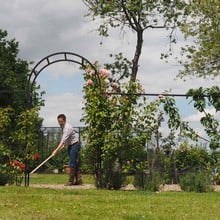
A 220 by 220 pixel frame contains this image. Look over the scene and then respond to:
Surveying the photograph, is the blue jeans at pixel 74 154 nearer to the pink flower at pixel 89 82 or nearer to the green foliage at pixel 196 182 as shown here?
the pink flower at pixel 89 82

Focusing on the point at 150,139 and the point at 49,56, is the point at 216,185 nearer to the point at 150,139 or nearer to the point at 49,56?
the point at 150,139

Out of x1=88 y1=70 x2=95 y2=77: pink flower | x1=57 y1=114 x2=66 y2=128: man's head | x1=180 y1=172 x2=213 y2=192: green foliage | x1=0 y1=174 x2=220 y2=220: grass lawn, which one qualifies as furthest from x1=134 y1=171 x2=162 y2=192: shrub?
x1=0 y1=174 x2=220 y2=220: grass lawn

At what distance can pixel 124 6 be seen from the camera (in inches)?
929

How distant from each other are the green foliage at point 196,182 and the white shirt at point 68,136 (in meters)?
2.77

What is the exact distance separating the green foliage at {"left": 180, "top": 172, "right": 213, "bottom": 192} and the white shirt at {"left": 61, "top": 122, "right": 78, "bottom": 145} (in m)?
2.77

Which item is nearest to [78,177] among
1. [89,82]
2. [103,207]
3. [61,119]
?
[61,119]

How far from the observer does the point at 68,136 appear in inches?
564

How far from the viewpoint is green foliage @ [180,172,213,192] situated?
566 inches

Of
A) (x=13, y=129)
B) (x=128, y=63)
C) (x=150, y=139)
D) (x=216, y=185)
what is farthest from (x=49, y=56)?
(x=128, y=63)

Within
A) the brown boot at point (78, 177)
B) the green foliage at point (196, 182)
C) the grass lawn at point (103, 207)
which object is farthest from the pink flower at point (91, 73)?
the grass lawn at point (103, 207)

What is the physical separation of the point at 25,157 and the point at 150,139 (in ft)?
9.51

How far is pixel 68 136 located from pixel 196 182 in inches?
124

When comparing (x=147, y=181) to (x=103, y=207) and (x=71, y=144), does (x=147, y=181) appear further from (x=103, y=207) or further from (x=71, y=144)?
(x=103, y=207)

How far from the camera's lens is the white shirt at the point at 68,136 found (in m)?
14.2
